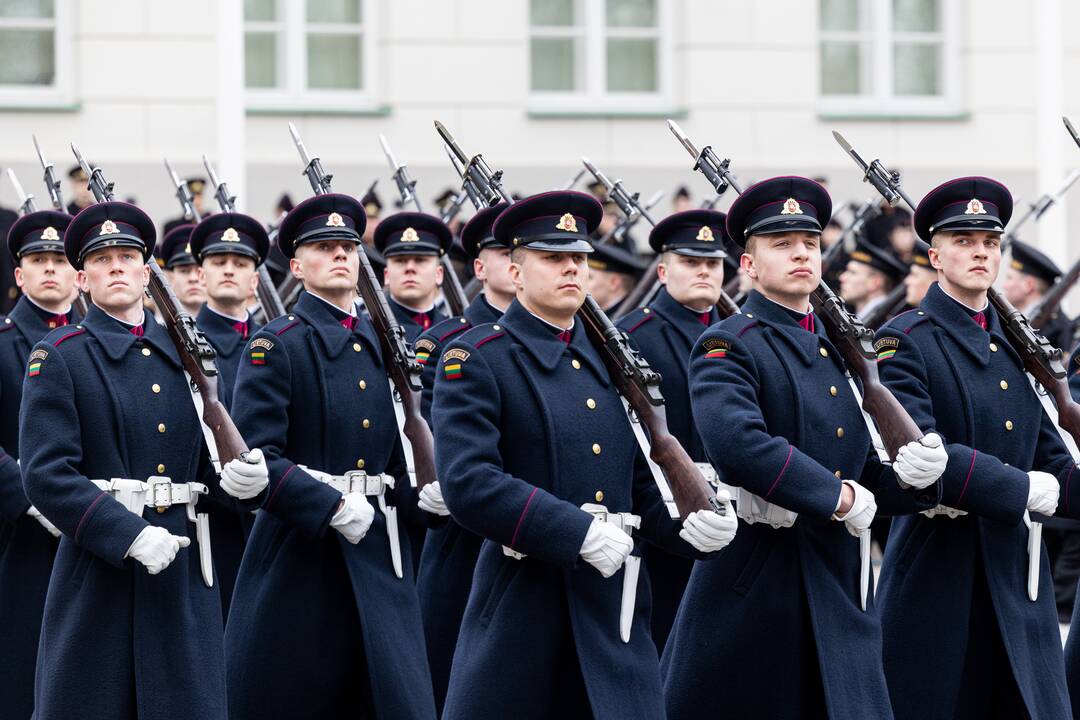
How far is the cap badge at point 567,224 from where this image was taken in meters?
6.86

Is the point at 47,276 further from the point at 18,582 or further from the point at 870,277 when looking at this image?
the point at 870,277

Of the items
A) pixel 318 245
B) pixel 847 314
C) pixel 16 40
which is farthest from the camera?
pixel 16 40

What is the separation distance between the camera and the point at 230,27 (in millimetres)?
13641

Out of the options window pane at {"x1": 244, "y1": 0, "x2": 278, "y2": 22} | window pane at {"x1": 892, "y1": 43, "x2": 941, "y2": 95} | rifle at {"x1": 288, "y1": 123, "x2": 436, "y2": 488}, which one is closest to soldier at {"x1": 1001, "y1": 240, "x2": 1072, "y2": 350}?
rifle at {"x1": 288, "y1": 123, "x2": 436, "y2": 488}

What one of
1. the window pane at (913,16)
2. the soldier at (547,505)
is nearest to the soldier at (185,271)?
the soldier at (547,505)

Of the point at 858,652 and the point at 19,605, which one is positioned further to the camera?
the point at 19,605

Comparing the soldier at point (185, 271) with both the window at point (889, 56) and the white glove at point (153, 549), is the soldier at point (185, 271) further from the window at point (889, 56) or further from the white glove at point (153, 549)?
the window at point (889, 56)

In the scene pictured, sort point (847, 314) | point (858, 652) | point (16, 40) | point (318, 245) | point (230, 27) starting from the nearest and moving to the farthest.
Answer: point (858, 652)
point (847, 314)
point (318, 245)
point (230, 27)
point (16, 40)

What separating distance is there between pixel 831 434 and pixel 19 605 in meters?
3.21

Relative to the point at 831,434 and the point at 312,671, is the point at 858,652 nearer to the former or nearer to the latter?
the point at 831,434

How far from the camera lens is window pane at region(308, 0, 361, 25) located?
17.9 metres

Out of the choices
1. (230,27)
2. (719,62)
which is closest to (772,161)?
(719,62)

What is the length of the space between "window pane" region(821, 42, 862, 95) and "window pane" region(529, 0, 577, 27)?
2162mm

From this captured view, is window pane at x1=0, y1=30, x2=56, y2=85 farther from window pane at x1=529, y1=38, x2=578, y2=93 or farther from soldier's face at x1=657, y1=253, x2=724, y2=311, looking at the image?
soldier's face at x1=657, y1=253, x2=724, y2=311
